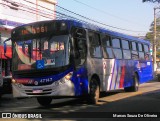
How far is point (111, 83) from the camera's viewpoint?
16906 millimetres

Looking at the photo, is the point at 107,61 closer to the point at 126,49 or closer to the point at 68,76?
the point at 126,49

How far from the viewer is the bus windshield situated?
1319 cm

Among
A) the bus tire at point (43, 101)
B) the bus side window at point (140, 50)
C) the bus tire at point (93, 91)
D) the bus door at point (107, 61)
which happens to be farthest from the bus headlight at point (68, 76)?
the bus side window at point (140, 50)

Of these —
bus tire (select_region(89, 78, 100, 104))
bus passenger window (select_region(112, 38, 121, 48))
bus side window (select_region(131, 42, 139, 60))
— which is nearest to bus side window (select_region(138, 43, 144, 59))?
bus side window (select_region(131, 42, 139, 60))

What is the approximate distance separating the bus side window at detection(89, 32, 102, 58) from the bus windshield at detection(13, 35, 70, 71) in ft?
5.80

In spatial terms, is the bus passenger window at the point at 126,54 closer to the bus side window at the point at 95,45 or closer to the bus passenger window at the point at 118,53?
the bus passenger window at the point at 118,53

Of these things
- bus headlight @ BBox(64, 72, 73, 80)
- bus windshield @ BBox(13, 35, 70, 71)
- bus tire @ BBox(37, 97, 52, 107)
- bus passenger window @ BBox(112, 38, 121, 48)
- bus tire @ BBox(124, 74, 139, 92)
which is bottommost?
bus tire @ BBox(37, 97, 52, 107)

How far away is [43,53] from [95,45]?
8.75 feet

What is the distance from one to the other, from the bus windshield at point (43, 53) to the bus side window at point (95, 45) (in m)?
1.77

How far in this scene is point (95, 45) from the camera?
50.0 feet

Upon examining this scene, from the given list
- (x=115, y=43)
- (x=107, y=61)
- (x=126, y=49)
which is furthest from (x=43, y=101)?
(x=126, y=49)

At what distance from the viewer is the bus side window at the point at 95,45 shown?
14852 millimetres

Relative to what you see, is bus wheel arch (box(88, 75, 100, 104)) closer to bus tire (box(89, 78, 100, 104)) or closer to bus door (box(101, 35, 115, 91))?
bus tire (box(89, 78, 100, 104))

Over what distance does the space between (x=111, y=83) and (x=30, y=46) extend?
4704 mm
